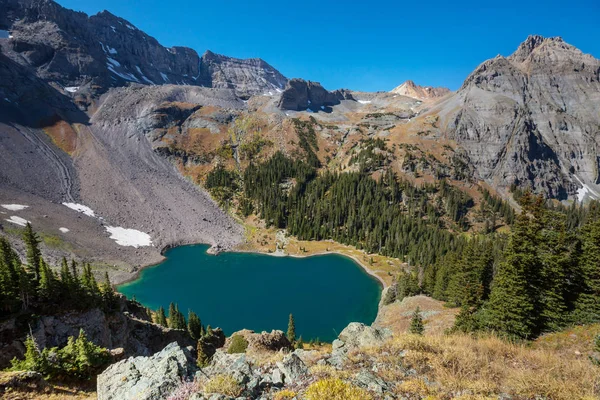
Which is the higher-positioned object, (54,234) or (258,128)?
(258,128)

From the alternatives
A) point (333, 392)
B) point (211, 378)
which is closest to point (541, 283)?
point (333, 392)

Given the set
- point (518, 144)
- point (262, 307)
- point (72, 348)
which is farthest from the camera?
point (518, 144)

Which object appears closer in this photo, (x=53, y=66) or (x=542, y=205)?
(x=542, y=205)

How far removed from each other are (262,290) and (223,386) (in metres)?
71.8

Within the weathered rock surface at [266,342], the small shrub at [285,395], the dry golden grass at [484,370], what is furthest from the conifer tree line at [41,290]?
the dry golden grass at [484,370]

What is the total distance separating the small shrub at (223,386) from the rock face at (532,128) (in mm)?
175562

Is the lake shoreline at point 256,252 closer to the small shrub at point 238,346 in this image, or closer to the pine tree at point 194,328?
the pine tree at point 194,328

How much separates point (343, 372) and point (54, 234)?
A: 100 meters

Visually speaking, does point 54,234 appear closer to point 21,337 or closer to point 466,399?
point 21,337

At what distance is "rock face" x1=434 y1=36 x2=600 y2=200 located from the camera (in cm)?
15538

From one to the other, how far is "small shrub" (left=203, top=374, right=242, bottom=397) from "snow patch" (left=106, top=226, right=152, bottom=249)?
98103 mm

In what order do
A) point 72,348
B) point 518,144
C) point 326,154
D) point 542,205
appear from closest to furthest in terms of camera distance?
point 72,348
point 542,205
point 518,144
point 326,154

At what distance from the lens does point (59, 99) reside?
520 feet

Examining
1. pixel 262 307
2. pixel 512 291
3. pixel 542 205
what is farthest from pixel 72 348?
pixel 262 307
